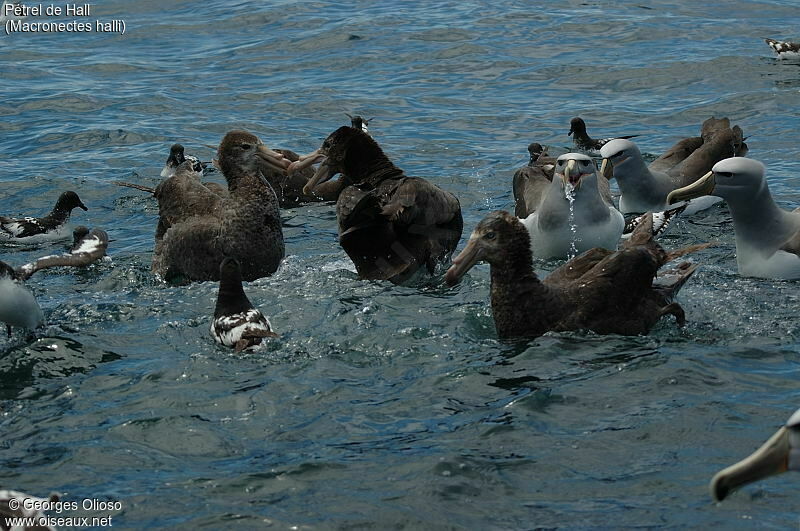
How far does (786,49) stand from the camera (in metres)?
18.9

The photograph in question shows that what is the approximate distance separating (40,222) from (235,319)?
506cm

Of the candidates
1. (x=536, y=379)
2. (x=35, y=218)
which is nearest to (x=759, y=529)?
(x=536, y=379)

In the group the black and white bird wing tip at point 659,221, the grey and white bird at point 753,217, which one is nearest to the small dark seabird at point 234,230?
the black and white bird wing tip at point 659,221

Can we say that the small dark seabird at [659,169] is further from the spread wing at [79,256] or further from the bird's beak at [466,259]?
the spread wing at [79,256]

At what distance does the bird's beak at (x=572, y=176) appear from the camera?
11094 mm

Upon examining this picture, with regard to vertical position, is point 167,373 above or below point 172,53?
below

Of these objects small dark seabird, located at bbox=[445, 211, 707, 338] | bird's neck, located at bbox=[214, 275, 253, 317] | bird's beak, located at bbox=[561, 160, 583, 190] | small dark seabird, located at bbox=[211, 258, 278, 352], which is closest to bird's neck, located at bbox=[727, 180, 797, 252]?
bird's beak, located at bbox=[561, 160, 583, 190]

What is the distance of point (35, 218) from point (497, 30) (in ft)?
38.1

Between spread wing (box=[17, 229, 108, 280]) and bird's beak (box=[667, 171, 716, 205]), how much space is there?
18.0 ft

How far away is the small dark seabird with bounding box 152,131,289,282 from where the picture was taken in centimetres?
1071

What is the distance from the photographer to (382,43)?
22.2 metres

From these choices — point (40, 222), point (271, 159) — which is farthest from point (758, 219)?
point (40, 222)

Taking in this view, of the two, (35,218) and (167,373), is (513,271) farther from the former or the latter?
(35,218)

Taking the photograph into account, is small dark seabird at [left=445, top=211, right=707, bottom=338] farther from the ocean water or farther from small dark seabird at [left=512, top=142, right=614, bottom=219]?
small dark seabird at [left=512, top=142, right=614, bottom=219]
